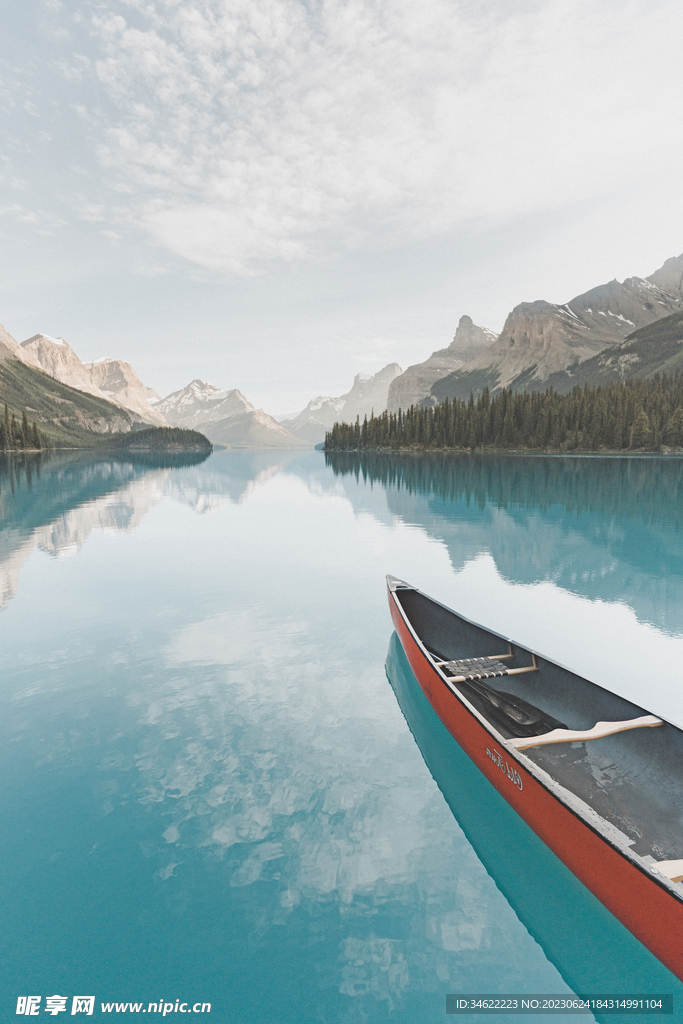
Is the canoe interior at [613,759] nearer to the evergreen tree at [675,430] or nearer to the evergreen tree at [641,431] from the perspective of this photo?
the evergreen tree at [641,431]

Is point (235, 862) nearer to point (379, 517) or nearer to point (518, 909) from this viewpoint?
point (518, 909)

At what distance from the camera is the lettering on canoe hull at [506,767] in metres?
9.25

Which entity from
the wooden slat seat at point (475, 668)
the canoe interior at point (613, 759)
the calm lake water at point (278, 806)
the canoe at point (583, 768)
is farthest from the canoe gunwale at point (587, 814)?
the calm lake water at point (278, 806)

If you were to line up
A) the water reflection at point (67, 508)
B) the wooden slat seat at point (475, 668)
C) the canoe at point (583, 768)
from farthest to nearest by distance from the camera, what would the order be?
1. the water reflection at point (67, 508)
2. the wooden slat seat at point (475, 668)
3. the canoe at point (583, 768)

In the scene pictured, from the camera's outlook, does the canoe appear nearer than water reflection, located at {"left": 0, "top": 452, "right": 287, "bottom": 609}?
Yes

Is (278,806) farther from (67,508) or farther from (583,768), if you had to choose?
(67,508)

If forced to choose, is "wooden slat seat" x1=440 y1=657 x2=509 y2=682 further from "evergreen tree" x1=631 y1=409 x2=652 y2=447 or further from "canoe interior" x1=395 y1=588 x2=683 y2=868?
"evergreen tree" x1=631 y1=409 x2=652 y2=447

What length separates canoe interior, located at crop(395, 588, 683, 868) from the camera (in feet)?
28.8

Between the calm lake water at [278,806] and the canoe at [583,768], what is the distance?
123 centimetres

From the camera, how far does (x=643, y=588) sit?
92.0 feet

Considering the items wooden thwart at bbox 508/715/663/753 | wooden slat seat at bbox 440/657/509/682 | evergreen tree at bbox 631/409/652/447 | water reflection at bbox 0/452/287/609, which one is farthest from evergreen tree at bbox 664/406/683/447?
wooden thwart at bbox 508/715/663/753

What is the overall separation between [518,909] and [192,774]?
783 cm

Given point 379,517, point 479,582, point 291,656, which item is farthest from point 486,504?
point 291,656

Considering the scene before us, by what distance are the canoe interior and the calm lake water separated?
4.81 ft
